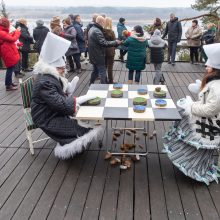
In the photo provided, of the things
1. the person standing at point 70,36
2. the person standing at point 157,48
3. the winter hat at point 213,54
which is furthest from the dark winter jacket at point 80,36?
the winter hat at point 213,54

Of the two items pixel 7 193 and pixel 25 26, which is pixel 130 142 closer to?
pixel 7 193

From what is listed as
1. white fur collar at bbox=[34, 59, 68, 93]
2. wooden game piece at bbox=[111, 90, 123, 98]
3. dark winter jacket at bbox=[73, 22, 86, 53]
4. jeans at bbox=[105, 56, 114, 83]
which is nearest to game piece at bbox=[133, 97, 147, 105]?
wooden game piece at bbox=[111, 90, 123, 98]

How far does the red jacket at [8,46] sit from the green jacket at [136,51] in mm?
2066

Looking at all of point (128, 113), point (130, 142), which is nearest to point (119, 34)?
point (130, 142)

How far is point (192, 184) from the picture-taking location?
254 cm

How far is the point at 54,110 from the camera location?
2.61m

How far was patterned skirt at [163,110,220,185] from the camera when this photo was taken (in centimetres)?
244

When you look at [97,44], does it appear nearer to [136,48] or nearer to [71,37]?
[136,48]

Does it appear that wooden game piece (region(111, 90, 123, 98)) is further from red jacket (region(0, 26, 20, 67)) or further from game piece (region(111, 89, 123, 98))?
red jacket (region(0, 26, 20, 67))

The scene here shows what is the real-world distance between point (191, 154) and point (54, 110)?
135 cm

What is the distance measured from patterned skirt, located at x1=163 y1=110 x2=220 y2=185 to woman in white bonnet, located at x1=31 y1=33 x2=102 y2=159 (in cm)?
79

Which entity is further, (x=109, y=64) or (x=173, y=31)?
(x=173, y=31)

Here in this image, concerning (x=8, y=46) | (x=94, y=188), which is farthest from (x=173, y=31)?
(x=94, y=188)

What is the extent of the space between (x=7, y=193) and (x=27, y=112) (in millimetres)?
Answer: 945
